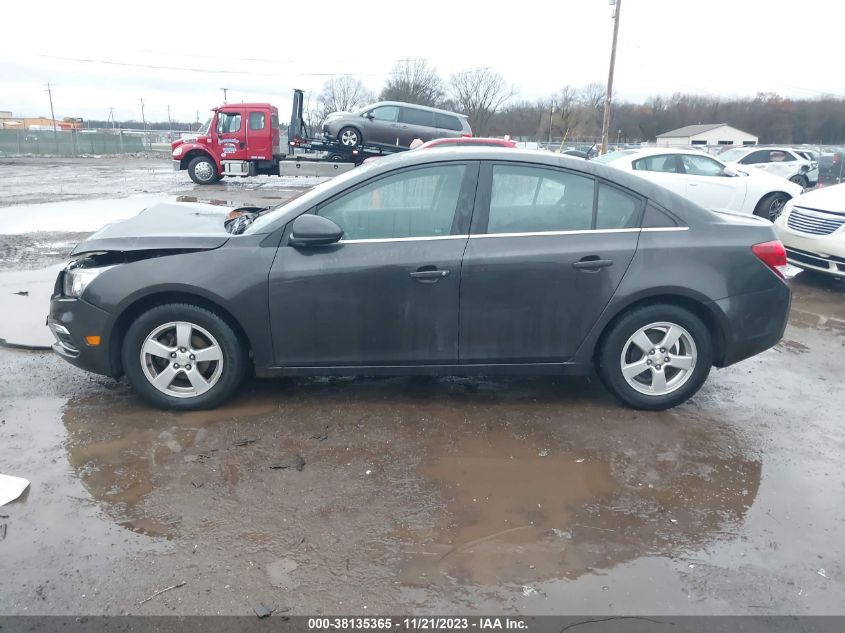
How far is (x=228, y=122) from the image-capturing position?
22.2 m

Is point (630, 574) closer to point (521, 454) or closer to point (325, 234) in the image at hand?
point (521, 454)

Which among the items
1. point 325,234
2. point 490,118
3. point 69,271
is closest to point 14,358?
point 69,271

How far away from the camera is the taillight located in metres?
4.22

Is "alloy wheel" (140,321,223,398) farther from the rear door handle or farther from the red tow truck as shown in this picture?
the red tow truck

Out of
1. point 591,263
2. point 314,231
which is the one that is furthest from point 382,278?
point 591,263

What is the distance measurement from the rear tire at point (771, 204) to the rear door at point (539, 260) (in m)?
9.58

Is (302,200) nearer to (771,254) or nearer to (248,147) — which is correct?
(771,254)

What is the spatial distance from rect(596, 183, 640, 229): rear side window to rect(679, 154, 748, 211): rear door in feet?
27.6

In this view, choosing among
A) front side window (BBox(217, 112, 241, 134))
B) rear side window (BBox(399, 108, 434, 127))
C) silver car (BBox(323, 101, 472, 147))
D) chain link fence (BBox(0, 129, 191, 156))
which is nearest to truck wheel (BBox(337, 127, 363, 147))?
silver car (BBox(323, 101, 472, 147))

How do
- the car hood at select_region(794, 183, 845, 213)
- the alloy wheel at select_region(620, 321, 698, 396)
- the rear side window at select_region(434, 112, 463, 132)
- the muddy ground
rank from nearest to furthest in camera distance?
the muddy ground, the alloy wheel at select_region(620, 321, 698, 396), the car hood at select_region(794, 183, 845, 213), the rear side window at select_region(434, 112, 463, 132)

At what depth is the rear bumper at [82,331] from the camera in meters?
3.93

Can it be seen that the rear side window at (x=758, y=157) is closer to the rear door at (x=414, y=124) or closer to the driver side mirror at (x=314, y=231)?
the rear door at (x=414, y=124)

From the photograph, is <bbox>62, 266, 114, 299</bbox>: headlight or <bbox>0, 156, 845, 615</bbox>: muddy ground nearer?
<bbox>0, 156, 845, 615</bbox>: muddy ground

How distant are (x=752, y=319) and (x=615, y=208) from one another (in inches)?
45.9
